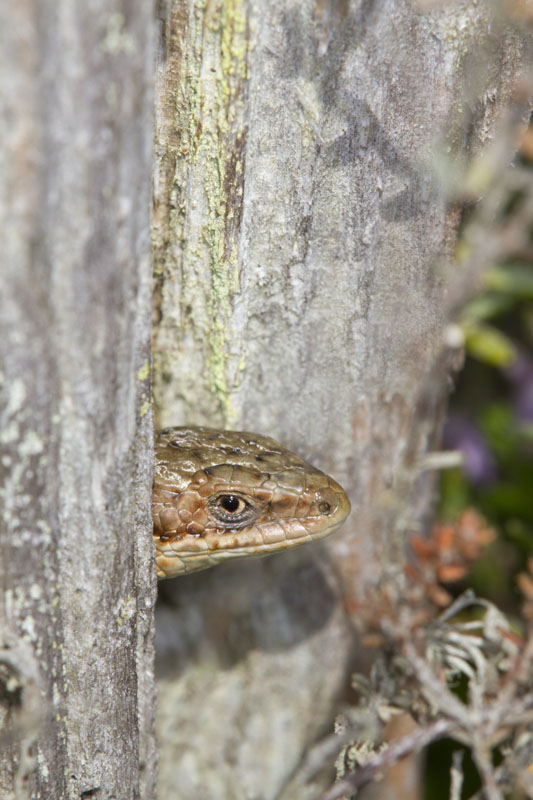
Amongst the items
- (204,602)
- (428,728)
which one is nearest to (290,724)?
(204,602)

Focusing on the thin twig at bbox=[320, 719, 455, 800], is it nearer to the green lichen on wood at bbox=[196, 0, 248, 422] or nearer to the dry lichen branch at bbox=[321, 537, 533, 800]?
the dry lichen branch at bbox=[321, 537, 533, 800]

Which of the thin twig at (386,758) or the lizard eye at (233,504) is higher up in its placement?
the lizard eye at (233,504)

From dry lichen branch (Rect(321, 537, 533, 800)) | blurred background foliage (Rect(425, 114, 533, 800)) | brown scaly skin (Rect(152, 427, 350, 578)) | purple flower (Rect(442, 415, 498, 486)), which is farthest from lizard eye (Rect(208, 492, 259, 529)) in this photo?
purple flower (Rect(442, 415, 498, 486))

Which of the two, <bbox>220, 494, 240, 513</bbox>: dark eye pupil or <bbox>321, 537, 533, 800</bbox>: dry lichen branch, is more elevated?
<bbox>220, 494, 240, 513</bbox>: dark eye pupil

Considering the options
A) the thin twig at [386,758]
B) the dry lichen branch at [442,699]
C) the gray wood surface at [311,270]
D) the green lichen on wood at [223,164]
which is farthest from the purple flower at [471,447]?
the green lichen on wood at [223,164]

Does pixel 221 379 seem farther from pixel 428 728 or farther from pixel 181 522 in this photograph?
pixel 428 728

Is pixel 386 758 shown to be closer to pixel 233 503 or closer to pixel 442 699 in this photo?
pixel 442 699

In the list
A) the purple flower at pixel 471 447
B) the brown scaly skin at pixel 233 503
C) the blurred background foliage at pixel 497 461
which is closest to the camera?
the brown scaly skin at pixel 233 503

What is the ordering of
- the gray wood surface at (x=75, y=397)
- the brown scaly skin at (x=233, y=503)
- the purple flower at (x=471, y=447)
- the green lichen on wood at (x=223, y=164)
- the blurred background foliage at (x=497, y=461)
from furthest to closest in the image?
the purple flower at (x=471, y=447) < the blurred background foliage at (x=497, y=461) < the brown scaly skin at (x=233, y=503) < the green lichen on wood at (x=223, y=164) < the gray wood surface at (x=75, y=397)

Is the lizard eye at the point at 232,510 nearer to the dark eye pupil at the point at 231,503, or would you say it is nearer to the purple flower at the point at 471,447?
the dark eye pupil at the point at 231,503
